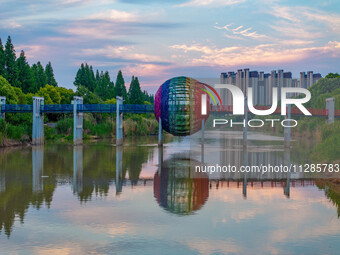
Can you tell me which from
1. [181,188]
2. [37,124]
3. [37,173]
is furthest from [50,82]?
[181,188]

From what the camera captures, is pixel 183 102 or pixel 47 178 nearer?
pixel 47 178

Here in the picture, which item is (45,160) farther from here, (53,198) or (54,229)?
(54,229)

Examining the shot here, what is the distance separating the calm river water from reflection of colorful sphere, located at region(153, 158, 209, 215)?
54 mm

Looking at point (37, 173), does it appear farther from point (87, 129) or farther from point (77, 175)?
point (87, 129)

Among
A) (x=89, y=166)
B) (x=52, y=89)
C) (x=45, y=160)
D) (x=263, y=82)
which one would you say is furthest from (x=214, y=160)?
(x=263, y=82)

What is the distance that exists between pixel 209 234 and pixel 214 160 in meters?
27.9

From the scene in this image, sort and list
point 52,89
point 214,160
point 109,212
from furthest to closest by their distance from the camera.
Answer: point 52,89, point 214,160, point 109,212

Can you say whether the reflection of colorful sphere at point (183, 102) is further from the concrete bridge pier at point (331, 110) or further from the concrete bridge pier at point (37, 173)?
the concrete bridge pier at point (331, 110)

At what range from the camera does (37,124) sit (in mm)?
69500

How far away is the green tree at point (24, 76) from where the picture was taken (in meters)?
101

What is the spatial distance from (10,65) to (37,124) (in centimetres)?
3150

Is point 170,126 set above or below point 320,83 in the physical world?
below

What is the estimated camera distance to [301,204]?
22.7 m

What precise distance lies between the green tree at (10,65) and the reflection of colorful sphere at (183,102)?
56214 millimetres
